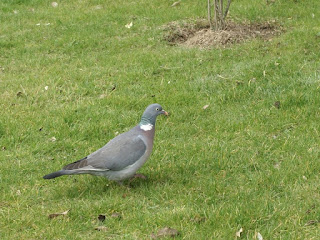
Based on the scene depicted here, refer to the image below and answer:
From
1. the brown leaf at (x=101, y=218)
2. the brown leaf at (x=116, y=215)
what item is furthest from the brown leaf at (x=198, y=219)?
the brown leaf at (x=101, y=218)

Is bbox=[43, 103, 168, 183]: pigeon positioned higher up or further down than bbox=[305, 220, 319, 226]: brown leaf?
higher up

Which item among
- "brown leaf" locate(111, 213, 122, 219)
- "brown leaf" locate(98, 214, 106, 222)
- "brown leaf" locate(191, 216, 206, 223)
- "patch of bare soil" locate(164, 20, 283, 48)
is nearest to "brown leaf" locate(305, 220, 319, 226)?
"brown leaf" locate(191, 216, 206, 223)

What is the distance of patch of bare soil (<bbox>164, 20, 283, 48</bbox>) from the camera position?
8.65 meters

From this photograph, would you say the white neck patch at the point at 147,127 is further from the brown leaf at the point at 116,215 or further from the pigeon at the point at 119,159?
the brown leaf at the point at 116,215

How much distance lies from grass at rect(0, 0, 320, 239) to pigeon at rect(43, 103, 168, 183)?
0.22 metres

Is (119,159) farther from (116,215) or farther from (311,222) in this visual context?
(311,222)

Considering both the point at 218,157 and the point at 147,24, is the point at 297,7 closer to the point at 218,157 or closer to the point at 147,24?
the point at 147,24

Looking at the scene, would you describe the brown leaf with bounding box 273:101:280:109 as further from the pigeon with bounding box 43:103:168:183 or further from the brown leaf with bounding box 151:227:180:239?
the brown leaf with bounding box 151:227:180:239

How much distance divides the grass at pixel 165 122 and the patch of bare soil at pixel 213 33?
25 centimetres

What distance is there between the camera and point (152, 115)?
17.5 ft

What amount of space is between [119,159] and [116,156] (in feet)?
0.14

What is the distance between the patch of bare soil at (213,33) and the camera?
340 inches

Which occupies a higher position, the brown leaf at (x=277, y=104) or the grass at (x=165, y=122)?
the grass at (x=165, y=122)

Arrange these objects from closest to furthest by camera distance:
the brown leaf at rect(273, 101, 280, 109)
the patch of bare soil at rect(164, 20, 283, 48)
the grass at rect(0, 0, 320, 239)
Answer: the grass at rect(0, 0, 320, 239) < the brown leaf at rect(273, 101, 280, 109) < the patch of bare soil at rect(164, 20, 283, 48)
